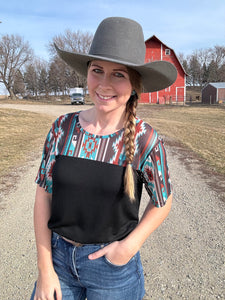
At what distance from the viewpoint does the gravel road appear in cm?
247

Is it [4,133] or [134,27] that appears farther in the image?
[4,133]

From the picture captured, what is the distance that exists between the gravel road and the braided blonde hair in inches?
66.6

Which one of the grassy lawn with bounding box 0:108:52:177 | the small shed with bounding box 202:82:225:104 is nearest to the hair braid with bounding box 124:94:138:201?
the grassy lawn with bounding box 0:108:52:177

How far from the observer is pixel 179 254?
2.91 metres

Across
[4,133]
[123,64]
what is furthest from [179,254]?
[4,133]

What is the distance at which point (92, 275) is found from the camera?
1.36 m

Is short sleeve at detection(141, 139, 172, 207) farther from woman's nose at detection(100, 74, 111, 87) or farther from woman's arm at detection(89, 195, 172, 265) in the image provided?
woman's nose at detection(100, 74, 111, 87)

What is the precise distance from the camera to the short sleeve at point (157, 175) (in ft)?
4.26

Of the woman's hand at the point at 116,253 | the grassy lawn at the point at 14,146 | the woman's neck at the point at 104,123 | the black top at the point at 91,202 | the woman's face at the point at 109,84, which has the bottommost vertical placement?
the grassy lawn at the point at 14,146

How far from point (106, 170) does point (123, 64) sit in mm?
563

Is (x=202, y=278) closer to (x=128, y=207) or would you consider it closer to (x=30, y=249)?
(x=128, y=207)

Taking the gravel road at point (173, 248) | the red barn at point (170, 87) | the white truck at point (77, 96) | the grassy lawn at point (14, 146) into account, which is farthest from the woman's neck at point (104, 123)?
the red barn at point (170, 87)

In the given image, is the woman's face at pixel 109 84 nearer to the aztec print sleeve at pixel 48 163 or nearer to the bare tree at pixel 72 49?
the aztec print sleeve at pixel 48 163

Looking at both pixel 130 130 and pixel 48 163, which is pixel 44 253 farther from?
pixel 130 130
